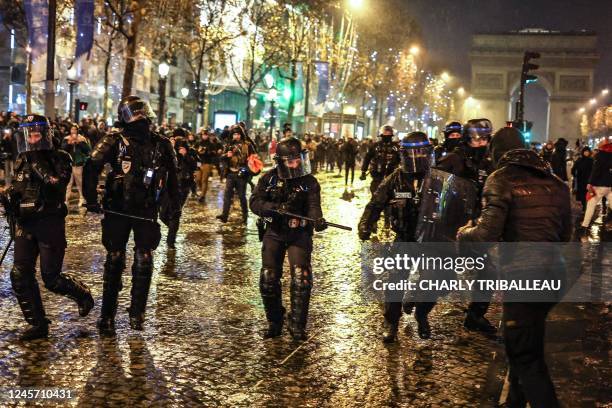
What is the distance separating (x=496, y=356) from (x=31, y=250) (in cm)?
369

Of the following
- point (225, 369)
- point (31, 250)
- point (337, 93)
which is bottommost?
point (225, 369)

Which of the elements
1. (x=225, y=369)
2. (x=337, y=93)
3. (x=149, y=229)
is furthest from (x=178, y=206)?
(x=337, y=93)

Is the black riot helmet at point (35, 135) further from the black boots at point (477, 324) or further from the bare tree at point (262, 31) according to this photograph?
the bare tree at point (262, 31)

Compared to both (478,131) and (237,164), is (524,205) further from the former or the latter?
(237,164)

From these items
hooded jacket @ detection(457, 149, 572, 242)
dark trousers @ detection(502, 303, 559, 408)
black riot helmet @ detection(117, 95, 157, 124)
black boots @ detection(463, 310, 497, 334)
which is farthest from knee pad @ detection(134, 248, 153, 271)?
dark trousers @ detection(502, 303, 559, 408)

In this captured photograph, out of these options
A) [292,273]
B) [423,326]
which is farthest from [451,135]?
[292,273]

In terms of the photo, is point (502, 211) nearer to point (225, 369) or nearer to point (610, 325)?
point (225, 369)

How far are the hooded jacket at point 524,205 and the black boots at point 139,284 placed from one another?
9.82 feet

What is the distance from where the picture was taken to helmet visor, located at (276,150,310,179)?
257 inches

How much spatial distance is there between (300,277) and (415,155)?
141 cm

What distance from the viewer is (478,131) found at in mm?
7855

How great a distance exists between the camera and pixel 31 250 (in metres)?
6.27

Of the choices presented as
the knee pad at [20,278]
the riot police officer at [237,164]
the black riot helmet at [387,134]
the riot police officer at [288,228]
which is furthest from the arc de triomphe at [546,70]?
the knee pad at [20,278]

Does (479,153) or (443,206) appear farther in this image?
(479,153)
